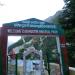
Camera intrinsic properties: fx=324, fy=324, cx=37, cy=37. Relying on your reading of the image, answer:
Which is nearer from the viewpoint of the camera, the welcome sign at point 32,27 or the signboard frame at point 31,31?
the signboard frame at point 31,31

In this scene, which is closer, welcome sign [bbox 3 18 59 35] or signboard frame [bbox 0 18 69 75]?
signboard frame [bbox 0 18 69 75]

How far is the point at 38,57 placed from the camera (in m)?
9.70


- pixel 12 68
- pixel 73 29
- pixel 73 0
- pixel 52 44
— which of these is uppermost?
pixel 73 0

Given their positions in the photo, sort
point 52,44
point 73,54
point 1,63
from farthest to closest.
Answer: point 73,54
point 52,44
point 1,63

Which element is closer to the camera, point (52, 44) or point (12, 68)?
point (12, 68)

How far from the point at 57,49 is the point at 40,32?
34.8 inches

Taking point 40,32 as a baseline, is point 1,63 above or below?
below

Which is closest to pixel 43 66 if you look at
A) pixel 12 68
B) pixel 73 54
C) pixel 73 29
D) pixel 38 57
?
pixel 38 57

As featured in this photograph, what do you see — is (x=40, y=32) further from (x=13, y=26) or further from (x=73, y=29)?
(x=73, y=29)

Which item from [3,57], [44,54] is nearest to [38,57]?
[44,54]

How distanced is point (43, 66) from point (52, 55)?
65cm

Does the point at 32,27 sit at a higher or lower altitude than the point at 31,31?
higher

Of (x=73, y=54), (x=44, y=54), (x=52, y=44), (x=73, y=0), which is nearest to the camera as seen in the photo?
(x=44, y=54)

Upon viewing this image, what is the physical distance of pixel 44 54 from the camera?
990 centimetres
